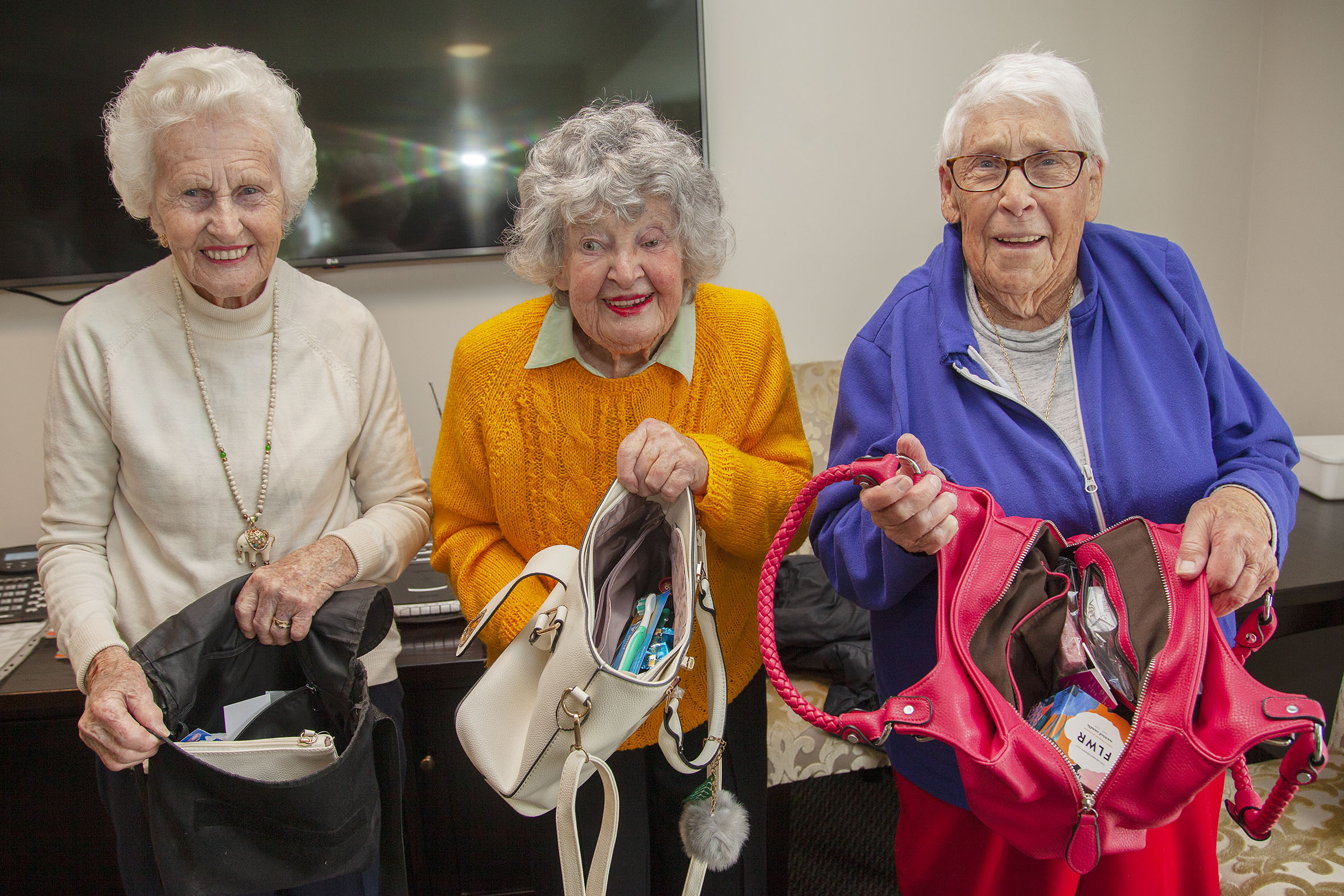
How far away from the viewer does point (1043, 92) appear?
3.41 ft

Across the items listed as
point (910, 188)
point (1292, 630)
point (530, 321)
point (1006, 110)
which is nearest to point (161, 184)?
point (530, 321)

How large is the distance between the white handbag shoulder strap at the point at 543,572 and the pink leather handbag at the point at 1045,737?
0.74 ft

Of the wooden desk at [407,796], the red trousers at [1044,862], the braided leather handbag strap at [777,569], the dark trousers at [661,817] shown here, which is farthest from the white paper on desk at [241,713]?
the red trousers at [1044,862]

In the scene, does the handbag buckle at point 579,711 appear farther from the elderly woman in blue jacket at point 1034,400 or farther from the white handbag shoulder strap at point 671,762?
the elderly woman in blue jacket at point 1034,400

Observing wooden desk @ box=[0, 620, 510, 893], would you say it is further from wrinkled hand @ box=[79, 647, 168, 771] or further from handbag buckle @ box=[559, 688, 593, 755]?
handbag buckle @ box=[559, 688, 593, 755]

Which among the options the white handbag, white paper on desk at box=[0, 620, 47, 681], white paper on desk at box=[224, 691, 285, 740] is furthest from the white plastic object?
white paper on desk at box=[0, 620, 47, 681]

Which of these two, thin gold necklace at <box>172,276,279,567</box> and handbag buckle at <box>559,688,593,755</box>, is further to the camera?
thin gold necklace at <box>172,276,279,567</box>

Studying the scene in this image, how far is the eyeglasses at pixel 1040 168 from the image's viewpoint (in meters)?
1.05

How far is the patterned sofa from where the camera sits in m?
1.21

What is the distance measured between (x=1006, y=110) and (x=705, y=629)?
754 millimetres

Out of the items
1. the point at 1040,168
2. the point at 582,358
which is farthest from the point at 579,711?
the point at 1040,168

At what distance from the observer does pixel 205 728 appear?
106cm

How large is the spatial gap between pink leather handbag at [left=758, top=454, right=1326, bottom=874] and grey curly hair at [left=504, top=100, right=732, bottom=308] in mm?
409

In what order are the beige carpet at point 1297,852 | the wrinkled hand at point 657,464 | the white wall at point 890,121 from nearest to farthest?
the wrinkled hand at point 657,464 → the beige carpet at point 1297,852 → the white wall at point 890,121
